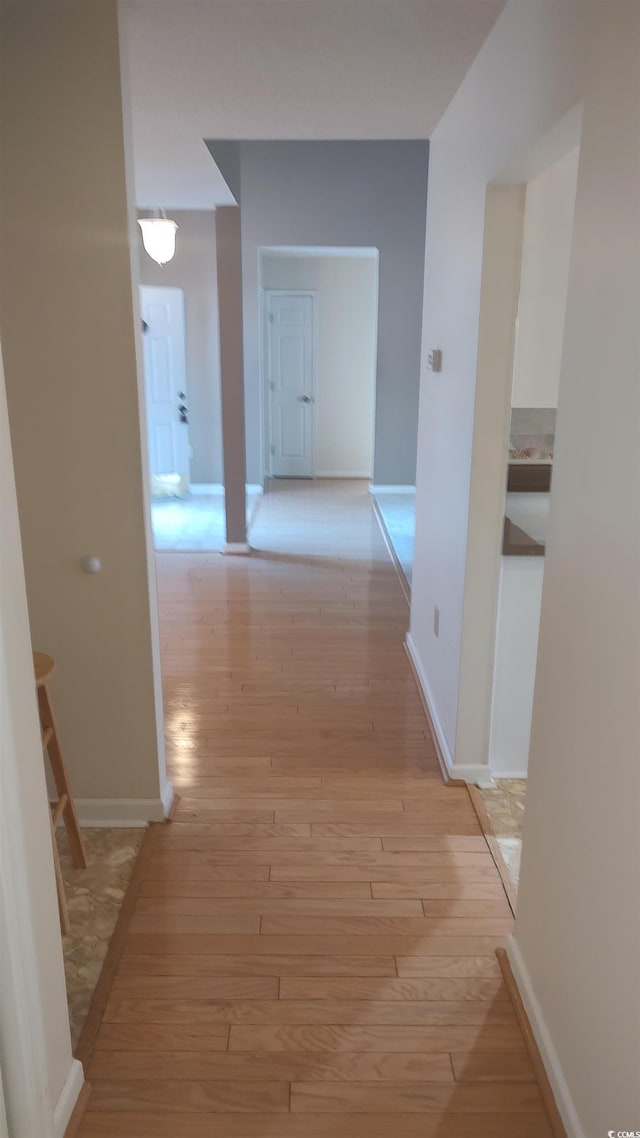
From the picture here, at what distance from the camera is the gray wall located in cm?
716

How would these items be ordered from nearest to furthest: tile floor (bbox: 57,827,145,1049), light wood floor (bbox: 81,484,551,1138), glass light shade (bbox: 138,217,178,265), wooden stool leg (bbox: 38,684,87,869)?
light wood floor (bbox: 81,484,551,1138) → tile floor (bbox: 57,827,145,1049) → wooden stool leg (bbox: 38,684,87,869) → glass light shade (bbox: 138,217,178,265)

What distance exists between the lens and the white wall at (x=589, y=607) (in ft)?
4.41

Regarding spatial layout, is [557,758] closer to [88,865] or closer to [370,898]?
[370,898]

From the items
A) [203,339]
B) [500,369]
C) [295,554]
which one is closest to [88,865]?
[500,369]

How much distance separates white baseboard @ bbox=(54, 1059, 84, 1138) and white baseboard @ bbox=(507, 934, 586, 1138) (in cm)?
103

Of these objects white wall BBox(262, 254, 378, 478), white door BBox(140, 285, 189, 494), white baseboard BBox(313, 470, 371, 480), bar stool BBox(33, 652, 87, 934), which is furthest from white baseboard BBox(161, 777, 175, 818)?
white baseboard BBox(313, 470, 371, 480)

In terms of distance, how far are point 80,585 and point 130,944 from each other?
3.52 ft

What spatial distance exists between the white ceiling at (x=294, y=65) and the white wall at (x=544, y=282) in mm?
480

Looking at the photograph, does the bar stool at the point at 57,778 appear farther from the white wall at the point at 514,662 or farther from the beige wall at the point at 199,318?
the beige wall at the point at 199,318

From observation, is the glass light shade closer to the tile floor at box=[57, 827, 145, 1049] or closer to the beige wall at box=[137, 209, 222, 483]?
the beige wall at box=[137, 209, 222, 483]

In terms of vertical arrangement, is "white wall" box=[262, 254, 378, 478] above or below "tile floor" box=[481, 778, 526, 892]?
above

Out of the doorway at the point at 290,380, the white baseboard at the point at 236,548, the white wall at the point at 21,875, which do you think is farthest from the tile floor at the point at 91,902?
the doorway at the point at 290,380

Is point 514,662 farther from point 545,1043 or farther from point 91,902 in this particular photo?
point 91,902

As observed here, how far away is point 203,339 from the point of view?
7762mm
